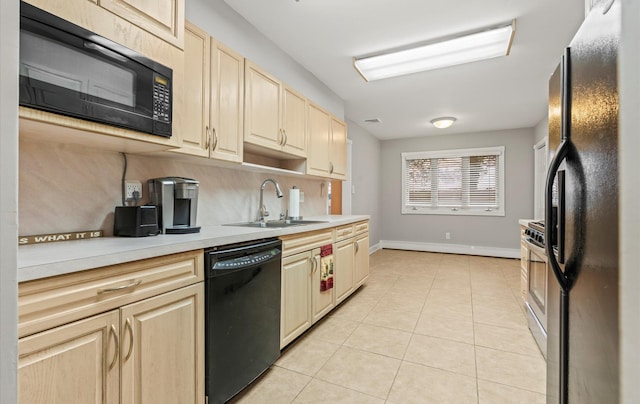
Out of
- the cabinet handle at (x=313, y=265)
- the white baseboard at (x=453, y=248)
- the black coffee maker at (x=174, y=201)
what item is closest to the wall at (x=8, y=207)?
the black coffee maker at (x=174, y=201)

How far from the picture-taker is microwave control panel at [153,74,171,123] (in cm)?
140

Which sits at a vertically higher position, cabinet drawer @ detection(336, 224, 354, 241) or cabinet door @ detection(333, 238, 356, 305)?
cabinet drawer @ detection(336, 224, 354, 241)

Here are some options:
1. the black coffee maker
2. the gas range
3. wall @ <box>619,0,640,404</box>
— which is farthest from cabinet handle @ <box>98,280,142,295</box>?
the gas range

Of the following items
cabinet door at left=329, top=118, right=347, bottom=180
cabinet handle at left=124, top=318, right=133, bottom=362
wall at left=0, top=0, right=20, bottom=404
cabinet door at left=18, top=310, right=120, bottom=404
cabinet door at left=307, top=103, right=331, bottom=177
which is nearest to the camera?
wall at left=0, top=0, right=20, bottom=404

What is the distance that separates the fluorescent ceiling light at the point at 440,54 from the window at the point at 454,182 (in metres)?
3.51

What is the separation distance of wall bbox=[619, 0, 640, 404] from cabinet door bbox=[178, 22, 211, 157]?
1.72m

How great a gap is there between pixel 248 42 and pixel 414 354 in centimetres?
279

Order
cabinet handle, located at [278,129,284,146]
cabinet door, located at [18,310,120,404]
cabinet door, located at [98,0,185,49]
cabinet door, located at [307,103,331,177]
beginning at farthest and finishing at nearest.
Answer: cabinet door, located at [307,103,331,177] → cabinet handle, located at [278,129,284,146] → cabinet door, located at [98,0,185,49] → cabinet door, located at [18,310,120,404]

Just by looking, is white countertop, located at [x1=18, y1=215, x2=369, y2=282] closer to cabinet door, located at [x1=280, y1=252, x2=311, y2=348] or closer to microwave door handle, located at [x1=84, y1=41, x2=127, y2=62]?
cabinet door, located at [x1=280, y1=252, x2=311, y2=348]

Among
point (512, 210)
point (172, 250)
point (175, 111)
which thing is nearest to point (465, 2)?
point (175, 111)

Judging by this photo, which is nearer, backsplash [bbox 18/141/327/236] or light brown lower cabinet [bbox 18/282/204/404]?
light brown lower cabinet [bbox 18/282/204/404]

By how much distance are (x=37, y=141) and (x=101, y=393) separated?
1132 mm

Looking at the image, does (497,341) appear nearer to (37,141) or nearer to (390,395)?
(390,395)

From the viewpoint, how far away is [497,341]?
2.31 m
